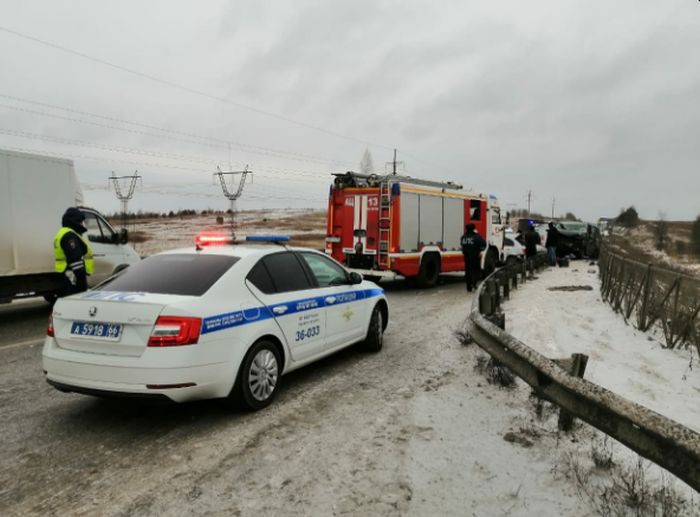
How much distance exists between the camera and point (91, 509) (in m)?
2.99

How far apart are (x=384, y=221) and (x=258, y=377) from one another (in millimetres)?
8632

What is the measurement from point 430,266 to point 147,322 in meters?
11.1

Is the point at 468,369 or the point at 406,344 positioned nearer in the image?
the point at 468,369

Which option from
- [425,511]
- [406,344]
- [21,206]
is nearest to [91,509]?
[425,511]

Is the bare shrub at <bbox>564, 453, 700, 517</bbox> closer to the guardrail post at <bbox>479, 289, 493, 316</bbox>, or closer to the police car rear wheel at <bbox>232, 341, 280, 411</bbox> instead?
the police car rear wheel at <bbox>232, 341, 280, 411</bbox>

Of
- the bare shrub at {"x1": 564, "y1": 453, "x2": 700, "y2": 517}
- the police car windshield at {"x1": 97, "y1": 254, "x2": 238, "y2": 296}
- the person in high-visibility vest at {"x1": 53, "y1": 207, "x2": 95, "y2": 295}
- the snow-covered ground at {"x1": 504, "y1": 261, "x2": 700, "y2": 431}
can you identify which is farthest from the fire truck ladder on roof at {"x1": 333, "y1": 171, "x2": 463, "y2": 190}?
the bare shrub at {"x1": 564, "y1": 453, "x2": 700, "y2": 517}

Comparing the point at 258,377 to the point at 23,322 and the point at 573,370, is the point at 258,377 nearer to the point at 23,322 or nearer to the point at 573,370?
the point at 573,370

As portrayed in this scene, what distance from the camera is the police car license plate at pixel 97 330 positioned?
4.00 meters

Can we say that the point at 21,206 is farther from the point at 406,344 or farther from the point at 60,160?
the point at 406,344

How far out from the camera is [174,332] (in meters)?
3.93

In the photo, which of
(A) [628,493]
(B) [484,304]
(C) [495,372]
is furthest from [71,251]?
(A) [628,493]

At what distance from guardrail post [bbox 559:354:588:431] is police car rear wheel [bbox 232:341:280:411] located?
249cm

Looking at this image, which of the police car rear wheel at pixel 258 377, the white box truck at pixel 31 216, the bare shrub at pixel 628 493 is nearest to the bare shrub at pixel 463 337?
the police car rear wheel at pixel 258 377

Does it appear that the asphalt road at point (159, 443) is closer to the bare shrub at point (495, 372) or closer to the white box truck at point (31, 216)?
the bare shrub at point (495, 372)
